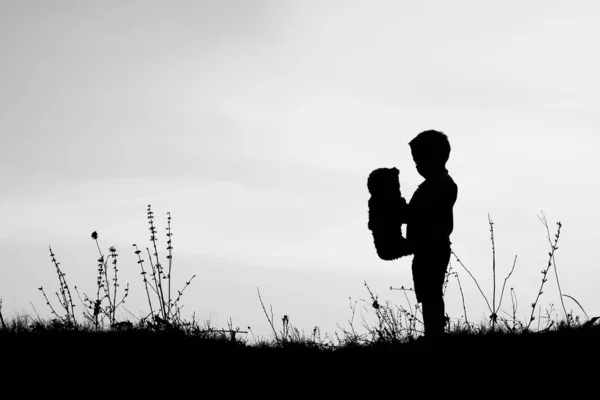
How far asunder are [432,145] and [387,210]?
71 centimetres

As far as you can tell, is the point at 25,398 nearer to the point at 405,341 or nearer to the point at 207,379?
the point at 207,379

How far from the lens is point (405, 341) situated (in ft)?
19.4

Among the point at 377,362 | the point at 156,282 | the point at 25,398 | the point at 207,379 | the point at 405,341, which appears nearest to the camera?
the point at 25,398

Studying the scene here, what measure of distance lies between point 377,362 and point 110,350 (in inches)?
92.2

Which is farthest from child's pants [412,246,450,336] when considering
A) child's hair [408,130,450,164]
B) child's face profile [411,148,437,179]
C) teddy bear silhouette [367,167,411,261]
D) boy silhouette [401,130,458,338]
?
child's hair [408,130,450,164]

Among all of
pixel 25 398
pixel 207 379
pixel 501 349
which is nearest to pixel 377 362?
pixel 501 349

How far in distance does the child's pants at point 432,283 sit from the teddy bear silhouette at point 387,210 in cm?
20

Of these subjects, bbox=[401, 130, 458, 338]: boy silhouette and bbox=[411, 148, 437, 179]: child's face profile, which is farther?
bbox=[411, 148, 437, 179]: child's face profile

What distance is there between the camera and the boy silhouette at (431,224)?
17.5 feet

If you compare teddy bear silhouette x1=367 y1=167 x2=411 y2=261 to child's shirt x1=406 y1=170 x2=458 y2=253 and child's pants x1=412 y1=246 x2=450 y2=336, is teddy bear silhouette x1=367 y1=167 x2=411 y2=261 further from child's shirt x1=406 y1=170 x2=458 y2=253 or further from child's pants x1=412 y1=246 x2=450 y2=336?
child's pants x1=412 y1=246 x2=450 y2=336

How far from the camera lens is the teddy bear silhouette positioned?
5344mm

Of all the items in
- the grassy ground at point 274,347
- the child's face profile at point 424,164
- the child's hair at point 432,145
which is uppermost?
the child's hair at point 432,145

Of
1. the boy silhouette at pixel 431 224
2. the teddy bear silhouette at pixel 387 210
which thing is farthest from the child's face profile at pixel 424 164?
the teddy bear silhouette at pixel 387 210

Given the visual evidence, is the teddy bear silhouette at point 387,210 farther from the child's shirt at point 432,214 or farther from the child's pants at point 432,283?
the child's pants at point 432,283
